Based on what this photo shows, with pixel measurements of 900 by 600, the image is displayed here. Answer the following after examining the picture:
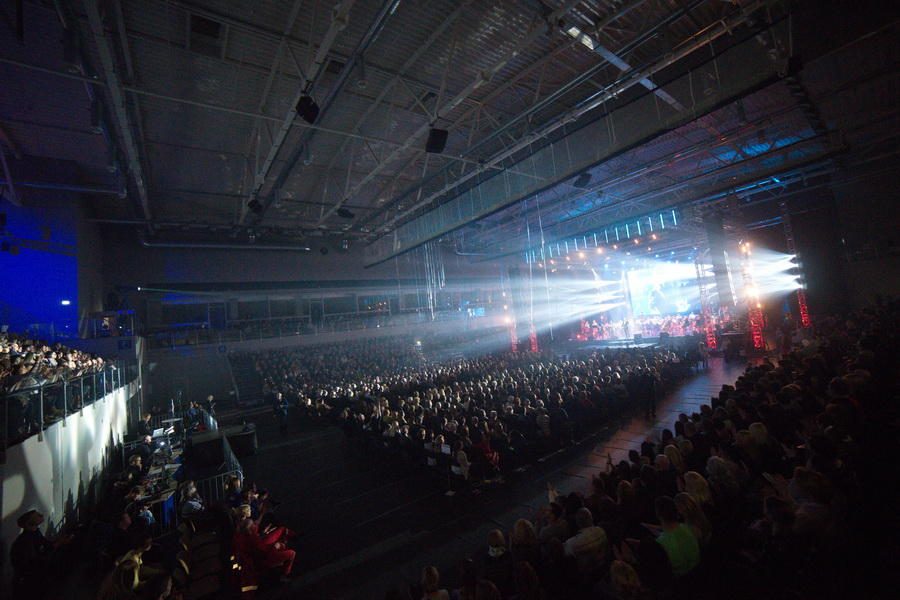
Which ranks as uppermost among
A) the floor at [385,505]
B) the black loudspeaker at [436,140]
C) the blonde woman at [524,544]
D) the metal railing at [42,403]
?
the black loudspeaker at [436,140]

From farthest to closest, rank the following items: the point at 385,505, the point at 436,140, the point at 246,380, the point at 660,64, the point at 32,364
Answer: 1. the point at 246,380
2. the point at 436,140
3. the point at 32,364
4. the point at 385,505
5. the point at 660,64

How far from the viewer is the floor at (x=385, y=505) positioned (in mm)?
4668

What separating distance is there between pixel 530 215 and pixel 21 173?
17329 mm

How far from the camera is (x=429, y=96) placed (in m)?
8.35

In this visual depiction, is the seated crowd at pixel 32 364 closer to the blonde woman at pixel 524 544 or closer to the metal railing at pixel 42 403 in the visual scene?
the metal railing at pixel 42 403

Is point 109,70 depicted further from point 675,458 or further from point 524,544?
point 675,458

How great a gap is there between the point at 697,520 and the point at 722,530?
39cm

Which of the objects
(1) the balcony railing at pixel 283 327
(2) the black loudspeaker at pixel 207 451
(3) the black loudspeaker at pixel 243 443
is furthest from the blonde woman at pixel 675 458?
(1) the balcony railing at pixel 283 327

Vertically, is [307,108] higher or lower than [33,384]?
higher

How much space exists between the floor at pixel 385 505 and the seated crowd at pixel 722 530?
2.18 ft

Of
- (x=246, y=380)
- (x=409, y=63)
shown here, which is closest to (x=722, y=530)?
(x=409, y=63)

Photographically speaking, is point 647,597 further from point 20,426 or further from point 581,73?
point 581,73

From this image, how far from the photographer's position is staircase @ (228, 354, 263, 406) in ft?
55.8

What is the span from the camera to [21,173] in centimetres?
1080
